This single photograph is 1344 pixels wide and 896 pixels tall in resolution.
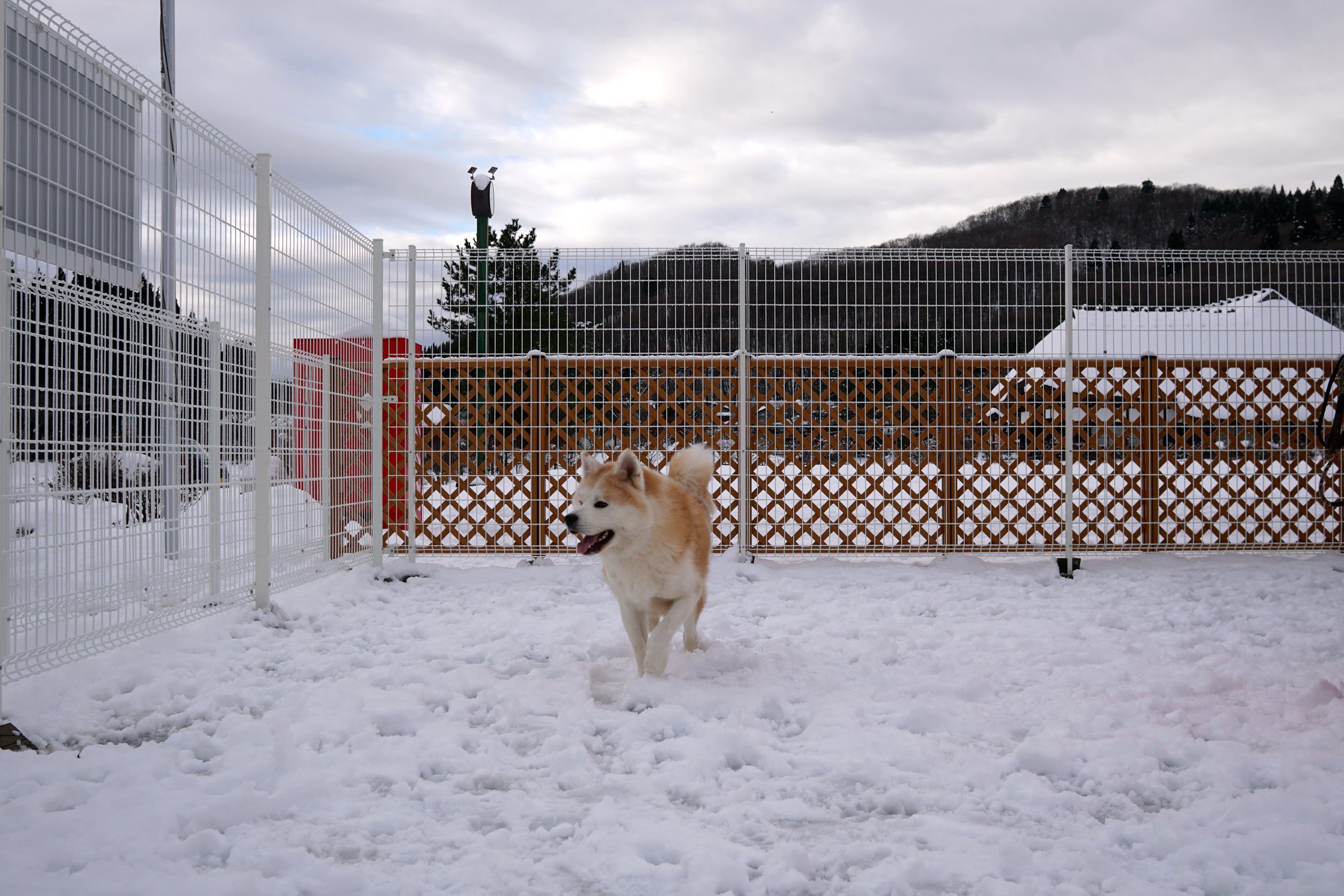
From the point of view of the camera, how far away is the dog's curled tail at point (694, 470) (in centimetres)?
444

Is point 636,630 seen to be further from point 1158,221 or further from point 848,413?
point 1158,221

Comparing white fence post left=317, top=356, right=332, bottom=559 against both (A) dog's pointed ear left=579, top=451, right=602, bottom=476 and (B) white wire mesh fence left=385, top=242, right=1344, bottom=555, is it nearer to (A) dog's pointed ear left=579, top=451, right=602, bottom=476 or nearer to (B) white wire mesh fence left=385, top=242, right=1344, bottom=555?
(B) white wire mesh fence left=385, top=242, right=1344, bottom=555

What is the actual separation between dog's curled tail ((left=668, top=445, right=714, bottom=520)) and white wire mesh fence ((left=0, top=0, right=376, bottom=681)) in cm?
229

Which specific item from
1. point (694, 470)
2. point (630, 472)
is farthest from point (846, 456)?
point (630, 472)

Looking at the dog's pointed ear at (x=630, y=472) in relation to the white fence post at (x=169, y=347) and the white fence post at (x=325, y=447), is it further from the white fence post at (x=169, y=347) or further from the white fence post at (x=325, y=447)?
the white fence post at (x=325, y=447)

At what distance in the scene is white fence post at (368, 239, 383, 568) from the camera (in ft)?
21.5

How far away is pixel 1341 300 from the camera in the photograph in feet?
22.5

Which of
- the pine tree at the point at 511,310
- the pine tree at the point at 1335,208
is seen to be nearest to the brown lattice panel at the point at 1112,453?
the pine tree at the point at 511,310

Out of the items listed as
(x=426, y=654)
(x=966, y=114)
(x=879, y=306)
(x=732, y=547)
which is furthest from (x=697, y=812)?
(x=966, y=114)

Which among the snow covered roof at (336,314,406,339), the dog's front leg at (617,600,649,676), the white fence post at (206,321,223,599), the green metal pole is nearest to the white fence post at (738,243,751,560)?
the green metal pole

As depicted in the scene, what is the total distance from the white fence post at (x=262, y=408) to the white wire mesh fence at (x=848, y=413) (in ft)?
7.46

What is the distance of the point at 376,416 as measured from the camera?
258 inches

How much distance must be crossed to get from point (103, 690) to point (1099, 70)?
9.09 m

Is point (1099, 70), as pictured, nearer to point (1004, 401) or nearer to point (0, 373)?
point (1004, 401)
